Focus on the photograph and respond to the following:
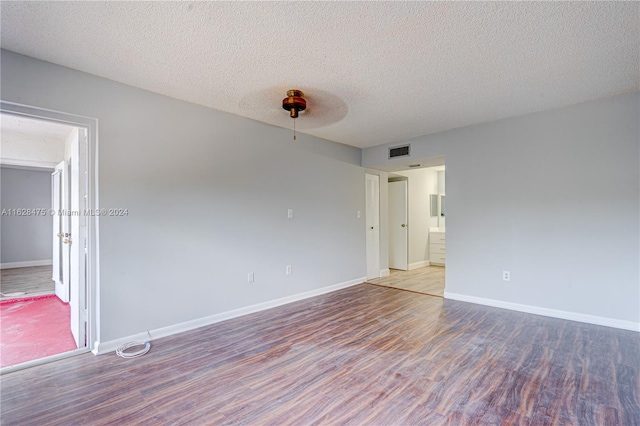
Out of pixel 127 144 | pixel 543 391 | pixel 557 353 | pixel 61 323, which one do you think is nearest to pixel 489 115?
pixel 557 353

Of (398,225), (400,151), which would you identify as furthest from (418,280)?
(400,151)

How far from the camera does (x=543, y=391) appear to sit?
6.47 ft

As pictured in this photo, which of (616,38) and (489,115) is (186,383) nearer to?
(616,38)

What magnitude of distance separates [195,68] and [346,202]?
3117 millimetres

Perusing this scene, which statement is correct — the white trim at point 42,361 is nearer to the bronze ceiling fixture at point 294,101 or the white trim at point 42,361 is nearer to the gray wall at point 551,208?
the bronze ceiling fixture at point 294,101

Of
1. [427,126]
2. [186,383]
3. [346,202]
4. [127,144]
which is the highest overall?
[427,126]

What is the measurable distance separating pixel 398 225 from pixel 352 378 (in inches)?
183

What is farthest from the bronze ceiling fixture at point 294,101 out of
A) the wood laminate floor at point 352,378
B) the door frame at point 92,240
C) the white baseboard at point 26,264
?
the white baseboard at point 26,264

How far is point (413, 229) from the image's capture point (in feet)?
21.6

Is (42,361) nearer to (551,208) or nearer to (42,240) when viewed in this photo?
(551,208)

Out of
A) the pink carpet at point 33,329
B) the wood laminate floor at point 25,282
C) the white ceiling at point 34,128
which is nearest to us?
the pink carpet at point 33,329

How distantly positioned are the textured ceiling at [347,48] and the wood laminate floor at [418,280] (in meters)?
2.82

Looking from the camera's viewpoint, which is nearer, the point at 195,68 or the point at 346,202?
the point at 195,68

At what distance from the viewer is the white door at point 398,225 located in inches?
250
